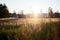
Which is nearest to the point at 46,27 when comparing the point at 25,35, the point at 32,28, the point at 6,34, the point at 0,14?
the point at 32,28

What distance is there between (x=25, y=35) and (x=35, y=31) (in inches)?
22.2

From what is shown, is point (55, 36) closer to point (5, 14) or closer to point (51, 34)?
point (51, 34)

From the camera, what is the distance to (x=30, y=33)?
6309 mm

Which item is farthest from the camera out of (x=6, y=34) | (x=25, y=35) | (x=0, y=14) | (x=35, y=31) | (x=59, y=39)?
(x=0, y=14)

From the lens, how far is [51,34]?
236 inches

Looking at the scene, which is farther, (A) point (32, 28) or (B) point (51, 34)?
(A) point (32, 28)

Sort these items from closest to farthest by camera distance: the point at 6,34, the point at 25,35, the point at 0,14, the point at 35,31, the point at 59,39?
the point at 59,39 → the point at 25,35 → the point at 35,31 → the point at 6,34 → the point at 0,14

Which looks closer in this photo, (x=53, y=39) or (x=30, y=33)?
(x=53, y=39)

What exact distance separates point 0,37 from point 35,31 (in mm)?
1672

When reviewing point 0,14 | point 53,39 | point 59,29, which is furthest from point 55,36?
point 0,14

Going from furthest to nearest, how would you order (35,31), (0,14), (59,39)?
(0,14) < (35,31) < (59,39)

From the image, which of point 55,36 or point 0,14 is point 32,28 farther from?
point 0,14

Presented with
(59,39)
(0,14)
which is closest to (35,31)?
(59,39)

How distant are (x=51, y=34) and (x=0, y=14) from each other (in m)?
38.9
